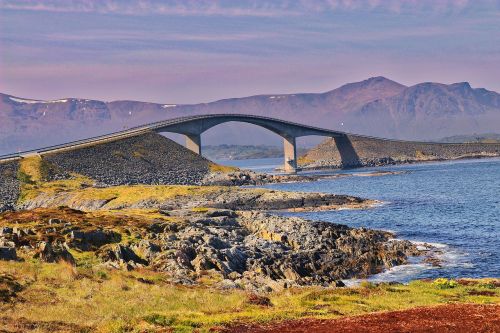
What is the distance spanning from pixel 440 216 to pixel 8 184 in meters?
73.6

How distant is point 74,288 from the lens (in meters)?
26.1

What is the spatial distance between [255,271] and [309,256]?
11164 mm

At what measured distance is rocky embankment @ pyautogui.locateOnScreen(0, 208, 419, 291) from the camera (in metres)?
36.3

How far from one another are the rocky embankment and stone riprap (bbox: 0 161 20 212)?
4552cm

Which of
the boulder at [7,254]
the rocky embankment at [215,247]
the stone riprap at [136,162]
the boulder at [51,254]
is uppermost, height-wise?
the stone riprap at [136,162]

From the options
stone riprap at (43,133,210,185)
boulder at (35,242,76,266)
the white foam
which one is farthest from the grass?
stone riprap at (43,133,210,185)

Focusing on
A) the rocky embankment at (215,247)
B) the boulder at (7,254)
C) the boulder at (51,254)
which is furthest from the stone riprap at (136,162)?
the boulder at (7,254)

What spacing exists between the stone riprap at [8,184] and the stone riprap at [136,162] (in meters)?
10.9

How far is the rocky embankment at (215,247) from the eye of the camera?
119ft

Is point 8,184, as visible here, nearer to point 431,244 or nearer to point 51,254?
point 431,244

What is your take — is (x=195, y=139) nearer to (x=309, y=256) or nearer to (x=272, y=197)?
(x=272, y=197)

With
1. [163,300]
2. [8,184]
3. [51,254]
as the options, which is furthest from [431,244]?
[8,184]

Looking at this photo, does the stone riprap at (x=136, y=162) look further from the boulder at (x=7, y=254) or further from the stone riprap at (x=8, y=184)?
the boulder at (x=7, y=254)

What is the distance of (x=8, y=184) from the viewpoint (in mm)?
108688
